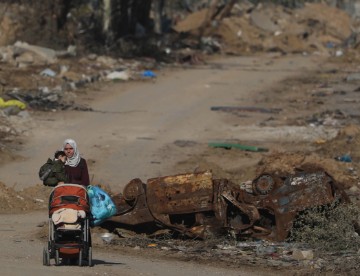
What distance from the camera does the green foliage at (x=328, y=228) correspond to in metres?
11.9

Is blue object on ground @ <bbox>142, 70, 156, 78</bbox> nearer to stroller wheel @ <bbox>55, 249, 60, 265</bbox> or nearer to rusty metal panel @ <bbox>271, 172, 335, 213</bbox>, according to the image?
rusty metal panel @ <bbox>271, 172, 335, 213</bbox>

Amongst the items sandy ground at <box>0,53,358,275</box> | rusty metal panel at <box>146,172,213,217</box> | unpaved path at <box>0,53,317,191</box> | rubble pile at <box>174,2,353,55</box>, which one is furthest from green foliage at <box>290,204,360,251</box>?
rubble pile at <box>174,2,353,55</box>

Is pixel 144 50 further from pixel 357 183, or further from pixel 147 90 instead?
pixel 357 183

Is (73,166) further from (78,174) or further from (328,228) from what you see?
(328,228)

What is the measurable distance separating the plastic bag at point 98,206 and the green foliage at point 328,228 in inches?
103

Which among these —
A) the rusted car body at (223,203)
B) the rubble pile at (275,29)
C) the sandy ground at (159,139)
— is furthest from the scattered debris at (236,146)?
the rubble pile at (275,29)

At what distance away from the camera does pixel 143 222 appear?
12.5 meters

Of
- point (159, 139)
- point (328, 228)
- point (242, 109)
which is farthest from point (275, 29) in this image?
point (328, 228)

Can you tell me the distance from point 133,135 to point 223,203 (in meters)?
10.4

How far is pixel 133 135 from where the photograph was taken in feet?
73.8

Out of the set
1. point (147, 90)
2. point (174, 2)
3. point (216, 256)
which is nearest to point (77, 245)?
point (216, 256)

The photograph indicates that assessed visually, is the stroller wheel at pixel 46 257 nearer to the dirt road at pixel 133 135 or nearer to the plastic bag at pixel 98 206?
the dirt road at pixel 133 135

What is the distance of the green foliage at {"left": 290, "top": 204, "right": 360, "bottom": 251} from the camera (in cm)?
1188

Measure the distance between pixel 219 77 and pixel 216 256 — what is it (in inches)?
889
